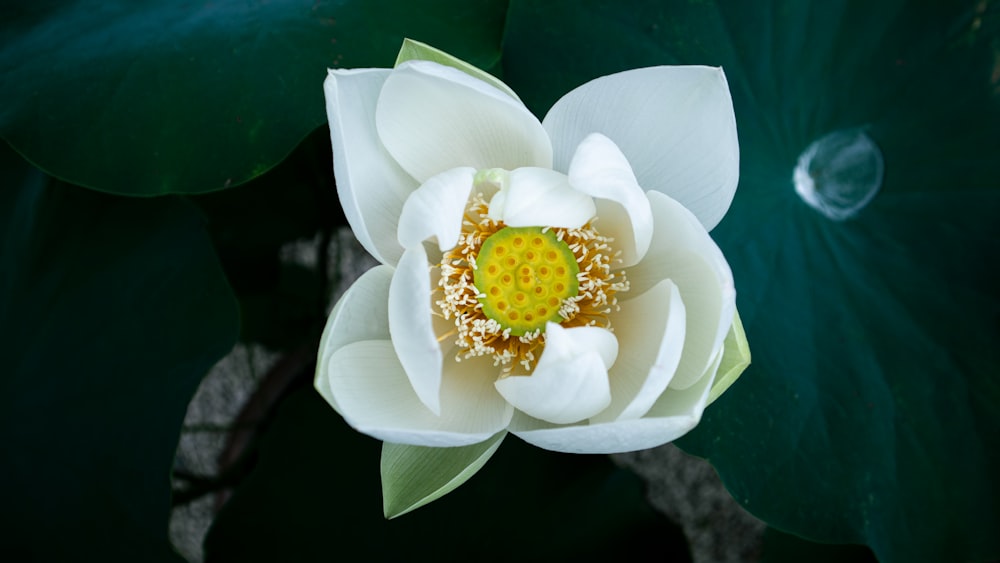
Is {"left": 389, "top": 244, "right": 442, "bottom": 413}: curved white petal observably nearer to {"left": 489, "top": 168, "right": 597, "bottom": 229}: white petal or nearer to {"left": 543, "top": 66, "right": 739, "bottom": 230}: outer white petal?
{"left": 489, "top": 168, "right": 597, "bottom": 229}: white petal

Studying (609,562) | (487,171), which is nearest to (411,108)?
(487,171)

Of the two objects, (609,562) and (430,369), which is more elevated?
(430,369)

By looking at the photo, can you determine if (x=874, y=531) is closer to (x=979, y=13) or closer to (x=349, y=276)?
(x=979, y=13)

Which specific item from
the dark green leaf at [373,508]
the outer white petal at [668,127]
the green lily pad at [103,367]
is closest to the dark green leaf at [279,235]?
the green lily pad at [103,367]

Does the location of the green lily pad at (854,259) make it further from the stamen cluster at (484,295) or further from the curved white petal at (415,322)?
the curved white petal at (415,322)

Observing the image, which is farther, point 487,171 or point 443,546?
point 443,546

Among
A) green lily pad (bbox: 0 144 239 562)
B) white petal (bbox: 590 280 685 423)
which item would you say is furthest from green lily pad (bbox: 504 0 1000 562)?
green lily pad (bbox: 0 144 239 562)
